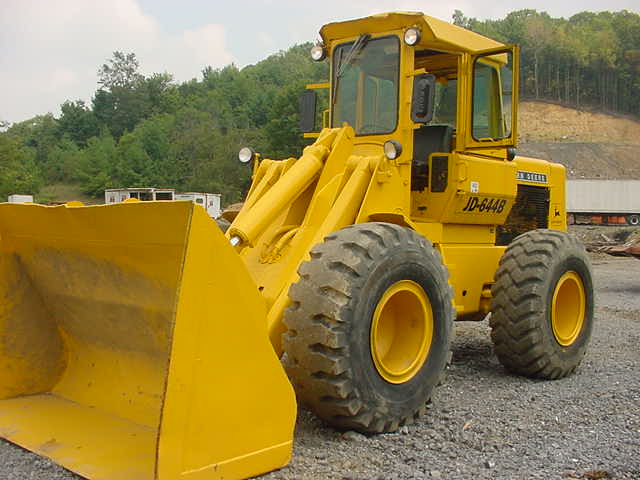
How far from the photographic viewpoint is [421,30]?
5.79m

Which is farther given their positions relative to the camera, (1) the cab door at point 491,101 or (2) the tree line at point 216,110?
(2) the tree line at point 216,110

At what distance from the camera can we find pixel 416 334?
4.73 m

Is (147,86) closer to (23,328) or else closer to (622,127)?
(622,127)

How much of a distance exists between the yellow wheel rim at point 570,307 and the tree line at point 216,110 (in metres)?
40.0

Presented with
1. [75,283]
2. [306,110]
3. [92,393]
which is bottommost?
[92,393]

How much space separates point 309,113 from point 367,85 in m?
0.78

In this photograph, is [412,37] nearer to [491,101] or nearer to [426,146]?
[426,146]

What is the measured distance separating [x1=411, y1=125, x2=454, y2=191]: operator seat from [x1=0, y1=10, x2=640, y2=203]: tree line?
40.0 meters

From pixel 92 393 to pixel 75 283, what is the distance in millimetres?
702

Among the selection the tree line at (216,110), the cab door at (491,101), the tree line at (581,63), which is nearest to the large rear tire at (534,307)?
the cab door at (491,101)

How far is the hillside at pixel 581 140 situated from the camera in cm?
6359

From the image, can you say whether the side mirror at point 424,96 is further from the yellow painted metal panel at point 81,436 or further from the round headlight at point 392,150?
the yellow painted metal panel at point 81,436

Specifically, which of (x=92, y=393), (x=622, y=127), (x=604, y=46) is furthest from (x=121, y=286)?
(x=604, y=46)

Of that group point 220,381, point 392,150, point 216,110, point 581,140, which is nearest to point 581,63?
point 581,140
